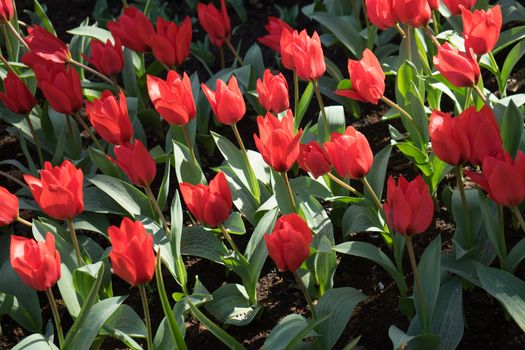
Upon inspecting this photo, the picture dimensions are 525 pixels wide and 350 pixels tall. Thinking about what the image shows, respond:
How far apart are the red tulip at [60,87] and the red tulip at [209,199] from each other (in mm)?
666

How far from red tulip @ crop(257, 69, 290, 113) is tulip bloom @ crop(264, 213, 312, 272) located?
2.02 ft

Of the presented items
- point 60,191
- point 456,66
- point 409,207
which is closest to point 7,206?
point 60,191

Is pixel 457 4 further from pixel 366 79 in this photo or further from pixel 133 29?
pixel 133 29

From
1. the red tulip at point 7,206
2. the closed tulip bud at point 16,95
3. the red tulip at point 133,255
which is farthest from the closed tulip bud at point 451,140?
the closed tulip bud at point 16,95

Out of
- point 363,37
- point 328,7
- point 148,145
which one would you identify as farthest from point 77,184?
point 328,7

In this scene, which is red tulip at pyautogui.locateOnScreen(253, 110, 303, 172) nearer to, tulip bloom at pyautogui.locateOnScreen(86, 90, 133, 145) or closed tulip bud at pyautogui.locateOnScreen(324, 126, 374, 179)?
closed tulip bud at pyautogui.locateOnScreen(324, 126, 374, 179)

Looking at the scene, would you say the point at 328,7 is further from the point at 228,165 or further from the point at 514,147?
the point at 514,147

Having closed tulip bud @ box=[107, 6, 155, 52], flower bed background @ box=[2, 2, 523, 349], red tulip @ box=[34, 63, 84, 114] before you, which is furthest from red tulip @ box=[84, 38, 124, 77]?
flower bed background @ box=[2, 2, 523, 349]

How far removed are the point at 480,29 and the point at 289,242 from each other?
0.90 m

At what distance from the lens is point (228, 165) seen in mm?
2812

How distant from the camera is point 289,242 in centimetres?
183

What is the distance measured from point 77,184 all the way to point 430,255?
34.4 inches

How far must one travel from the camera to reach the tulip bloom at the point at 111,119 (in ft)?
7.64

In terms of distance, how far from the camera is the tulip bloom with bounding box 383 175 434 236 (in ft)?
5.90
